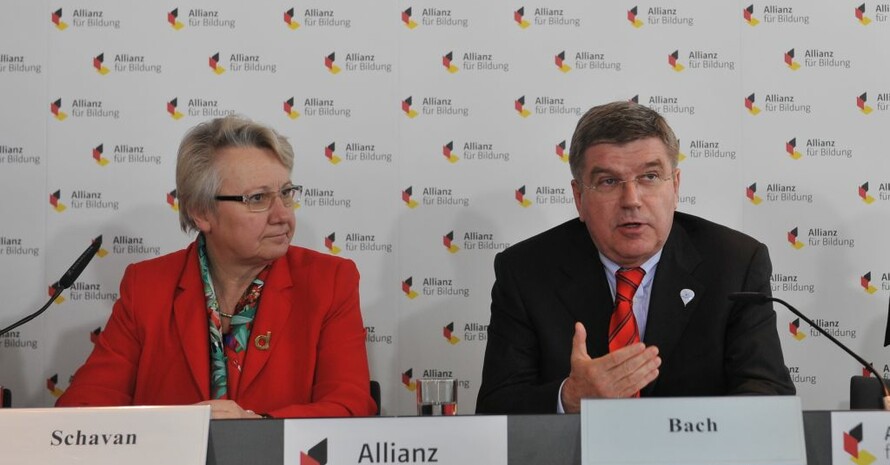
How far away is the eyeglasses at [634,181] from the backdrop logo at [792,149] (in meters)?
1.22

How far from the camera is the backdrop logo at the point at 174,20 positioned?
3.67 m

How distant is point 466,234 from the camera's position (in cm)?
365

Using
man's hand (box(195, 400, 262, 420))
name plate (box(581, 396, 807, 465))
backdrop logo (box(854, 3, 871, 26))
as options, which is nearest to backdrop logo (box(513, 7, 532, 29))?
backdrop logo (box(854, 3, 871, 26))

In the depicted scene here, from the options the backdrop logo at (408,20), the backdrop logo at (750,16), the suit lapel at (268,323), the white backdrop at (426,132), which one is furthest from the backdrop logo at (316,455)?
the backdrop logo at (750,16)

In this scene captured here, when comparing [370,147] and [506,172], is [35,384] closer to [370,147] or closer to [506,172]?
[370,147]

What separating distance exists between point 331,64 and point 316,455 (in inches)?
93.0

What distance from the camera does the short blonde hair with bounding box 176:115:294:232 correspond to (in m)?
2.87

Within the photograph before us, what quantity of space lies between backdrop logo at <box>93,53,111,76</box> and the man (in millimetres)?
1876

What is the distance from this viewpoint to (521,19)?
3.68 meters

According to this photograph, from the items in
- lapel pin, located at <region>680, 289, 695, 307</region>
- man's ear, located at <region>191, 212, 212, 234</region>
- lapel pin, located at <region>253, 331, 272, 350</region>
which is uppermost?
man's ear, located at <region>191, 212, 212, 234</region>

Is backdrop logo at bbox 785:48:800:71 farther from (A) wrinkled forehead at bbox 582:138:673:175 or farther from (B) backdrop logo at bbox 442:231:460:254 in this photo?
(B) backdrop logo at bbox 442:231:460:254

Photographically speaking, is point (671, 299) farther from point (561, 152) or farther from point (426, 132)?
point (426, 132)

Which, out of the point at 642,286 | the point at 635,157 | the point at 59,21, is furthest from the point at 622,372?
the point at 59,21

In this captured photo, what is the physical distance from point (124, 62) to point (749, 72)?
2434mm
